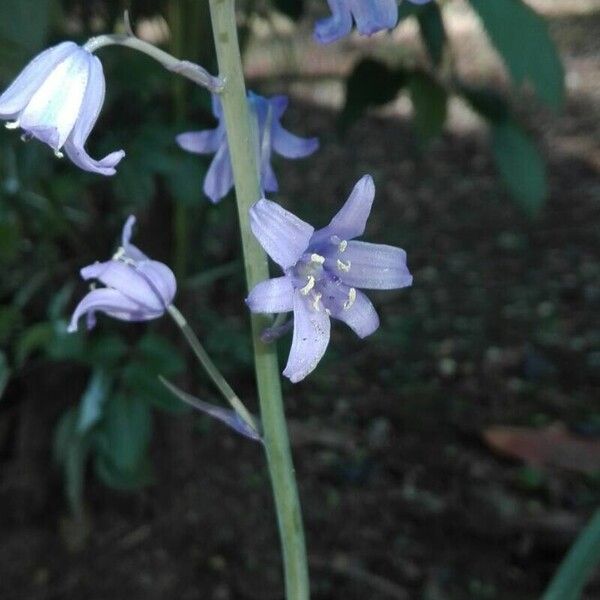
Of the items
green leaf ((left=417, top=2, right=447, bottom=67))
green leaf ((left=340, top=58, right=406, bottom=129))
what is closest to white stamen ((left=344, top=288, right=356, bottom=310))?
green leaf ((left=417, top=2, right=447, bottom=67))

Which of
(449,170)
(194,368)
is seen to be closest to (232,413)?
(194,368)

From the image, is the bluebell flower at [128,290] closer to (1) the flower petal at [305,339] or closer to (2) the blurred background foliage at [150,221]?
(1) the flower petal at [305,339]

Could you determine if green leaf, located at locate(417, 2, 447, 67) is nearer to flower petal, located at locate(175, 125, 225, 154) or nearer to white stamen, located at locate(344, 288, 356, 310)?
flower petal, located at locate(175, 125, 225, 154)

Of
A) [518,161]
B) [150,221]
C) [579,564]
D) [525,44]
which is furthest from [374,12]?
[150,221]

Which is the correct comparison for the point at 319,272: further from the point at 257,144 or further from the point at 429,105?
the point at 429,105

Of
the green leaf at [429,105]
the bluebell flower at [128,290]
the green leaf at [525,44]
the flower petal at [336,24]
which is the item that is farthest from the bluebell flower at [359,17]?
the green leaf at [429,105]

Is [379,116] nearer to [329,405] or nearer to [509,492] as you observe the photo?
[329,405]
